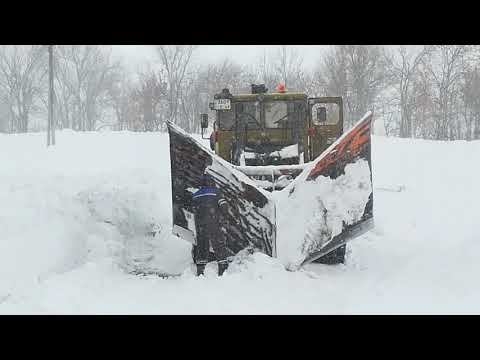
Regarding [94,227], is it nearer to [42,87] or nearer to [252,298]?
[252,298]

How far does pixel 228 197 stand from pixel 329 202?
1145 mm

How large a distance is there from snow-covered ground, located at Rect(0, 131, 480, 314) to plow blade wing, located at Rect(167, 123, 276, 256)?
0.84 ft

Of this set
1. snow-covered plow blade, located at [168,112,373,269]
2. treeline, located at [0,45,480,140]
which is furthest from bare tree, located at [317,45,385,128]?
snow-covered plow blade, located at [168,112,373,269]

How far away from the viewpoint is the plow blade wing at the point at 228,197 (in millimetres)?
5836

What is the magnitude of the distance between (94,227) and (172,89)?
32.3m

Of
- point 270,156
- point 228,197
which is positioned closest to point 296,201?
point 228,197

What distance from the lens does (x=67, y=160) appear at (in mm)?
20125

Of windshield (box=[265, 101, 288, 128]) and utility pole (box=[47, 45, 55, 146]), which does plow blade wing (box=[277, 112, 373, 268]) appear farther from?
utility pole (box=[47, 45, 55, 146])

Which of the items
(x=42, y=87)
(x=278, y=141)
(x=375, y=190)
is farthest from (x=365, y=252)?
(x=42, y=87)

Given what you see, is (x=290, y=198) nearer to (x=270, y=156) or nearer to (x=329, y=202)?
(x=329, y=202)

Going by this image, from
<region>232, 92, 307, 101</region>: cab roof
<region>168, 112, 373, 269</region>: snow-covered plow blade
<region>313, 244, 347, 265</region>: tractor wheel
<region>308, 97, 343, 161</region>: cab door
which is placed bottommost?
<region>313, 244, 347, 265</region>: tractor wheel

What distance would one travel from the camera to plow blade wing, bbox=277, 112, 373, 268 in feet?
19.0

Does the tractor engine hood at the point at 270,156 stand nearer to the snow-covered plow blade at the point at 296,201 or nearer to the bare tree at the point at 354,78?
the snow-covered plow blade at the point at 296,201

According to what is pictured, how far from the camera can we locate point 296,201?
588cm
